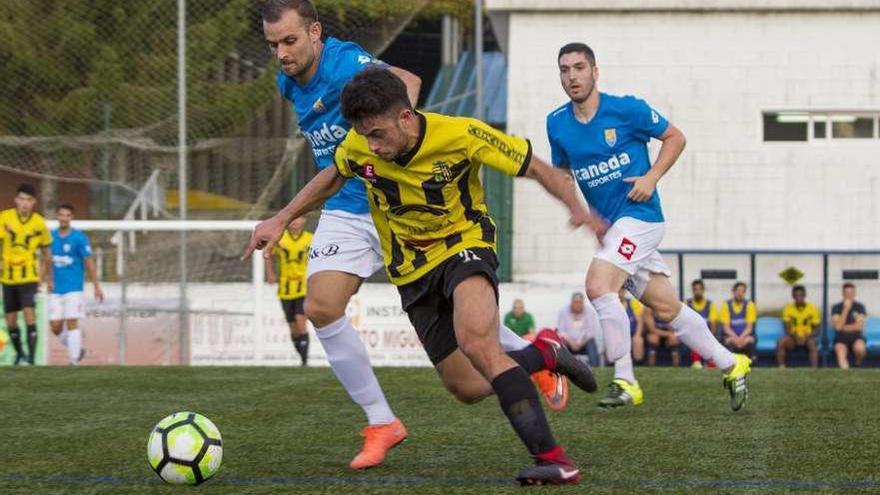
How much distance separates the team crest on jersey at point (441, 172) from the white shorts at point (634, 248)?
2887 millimetres

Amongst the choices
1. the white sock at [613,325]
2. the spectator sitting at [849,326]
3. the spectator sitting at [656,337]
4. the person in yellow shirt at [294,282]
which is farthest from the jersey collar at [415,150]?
the spectator sitting at [849,326]

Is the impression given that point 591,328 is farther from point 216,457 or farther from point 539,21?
point 216,457

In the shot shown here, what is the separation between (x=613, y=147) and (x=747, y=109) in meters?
12.2

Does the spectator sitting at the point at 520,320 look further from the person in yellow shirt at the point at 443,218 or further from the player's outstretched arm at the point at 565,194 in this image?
the player's outstretched arm at the point at 565,194

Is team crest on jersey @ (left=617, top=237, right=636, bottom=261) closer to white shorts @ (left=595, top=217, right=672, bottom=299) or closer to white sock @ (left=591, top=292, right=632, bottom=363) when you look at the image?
white shorts @ (left=595, top=217, right=672, bottom=299)

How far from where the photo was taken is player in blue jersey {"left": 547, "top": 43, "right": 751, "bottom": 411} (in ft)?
27.1

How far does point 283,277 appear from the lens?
1644 cm

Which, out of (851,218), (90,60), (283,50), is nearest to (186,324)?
(90,60)

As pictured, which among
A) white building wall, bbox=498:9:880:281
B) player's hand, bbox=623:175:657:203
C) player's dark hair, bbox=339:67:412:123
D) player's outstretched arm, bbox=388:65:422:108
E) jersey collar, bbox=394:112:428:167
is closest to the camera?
player's dark hair, bbox=339:67:412:123

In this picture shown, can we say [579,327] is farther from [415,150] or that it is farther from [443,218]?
[415,150]

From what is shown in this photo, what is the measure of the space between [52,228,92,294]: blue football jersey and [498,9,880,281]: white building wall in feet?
19.2

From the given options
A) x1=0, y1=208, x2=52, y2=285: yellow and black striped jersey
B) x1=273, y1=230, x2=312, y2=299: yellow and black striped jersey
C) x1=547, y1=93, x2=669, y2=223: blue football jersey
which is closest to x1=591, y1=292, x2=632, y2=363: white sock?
x1=547, y1=93, x2=669, y2=223: blue football jersey

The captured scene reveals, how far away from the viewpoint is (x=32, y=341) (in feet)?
54.2

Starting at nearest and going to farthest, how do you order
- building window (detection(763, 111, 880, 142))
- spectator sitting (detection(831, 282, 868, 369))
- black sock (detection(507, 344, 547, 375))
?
black sock (detection(507, 344, 547, 375))
spectator sitting (detection(831, 282, 868, 369))
building window (detection(763, 111, 880, 142))
